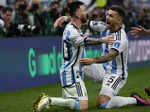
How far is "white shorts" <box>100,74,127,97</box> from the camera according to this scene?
770 cm

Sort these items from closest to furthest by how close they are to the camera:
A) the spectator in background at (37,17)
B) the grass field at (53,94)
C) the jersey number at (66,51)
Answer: the jersey number at (66,51), the grass field at (53,94), the spectator in background at (37,17)

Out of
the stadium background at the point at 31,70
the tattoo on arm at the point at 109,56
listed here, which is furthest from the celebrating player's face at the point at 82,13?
the stadium background at the point at 31,70

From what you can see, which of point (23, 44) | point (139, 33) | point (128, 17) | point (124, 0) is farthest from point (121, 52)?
point (124, 0)

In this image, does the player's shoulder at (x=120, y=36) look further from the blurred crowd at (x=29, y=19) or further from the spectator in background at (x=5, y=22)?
the spectator in background at (x=5, y=22)

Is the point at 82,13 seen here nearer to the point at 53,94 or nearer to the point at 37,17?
the point at 53,94

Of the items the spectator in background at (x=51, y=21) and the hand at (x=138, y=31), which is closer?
the hand at (x=138, y=31)

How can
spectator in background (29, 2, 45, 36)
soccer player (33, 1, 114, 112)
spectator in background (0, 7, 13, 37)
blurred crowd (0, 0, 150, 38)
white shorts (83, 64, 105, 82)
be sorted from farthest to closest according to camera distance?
1. spectator in background (29, 2, 45, 36)
2. blurred crowd (0, 0, 150, 38)
3. spectator in background (0, 7, 13, 37)
4. white shorts (83, 64, 105, 82)
5. soccer player (33, 1, 114, 112)

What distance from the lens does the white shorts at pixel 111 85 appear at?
770 centimetres

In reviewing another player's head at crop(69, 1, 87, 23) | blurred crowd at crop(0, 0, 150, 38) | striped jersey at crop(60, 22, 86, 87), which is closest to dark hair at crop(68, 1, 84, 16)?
another player's head at crop(69, 1, 87, 23)

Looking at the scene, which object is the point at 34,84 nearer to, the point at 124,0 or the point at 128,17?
the point at 128,17

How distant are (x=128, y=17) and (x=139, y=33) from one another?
33.7 ft

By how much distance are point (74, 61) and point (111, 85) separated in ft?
2.60

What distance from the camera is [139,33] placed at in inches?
305

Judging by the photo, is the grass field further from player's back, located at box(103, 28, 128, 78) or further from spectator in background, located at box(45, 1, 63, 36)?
spectator in background, located at box(45, 1, 63, 36)
